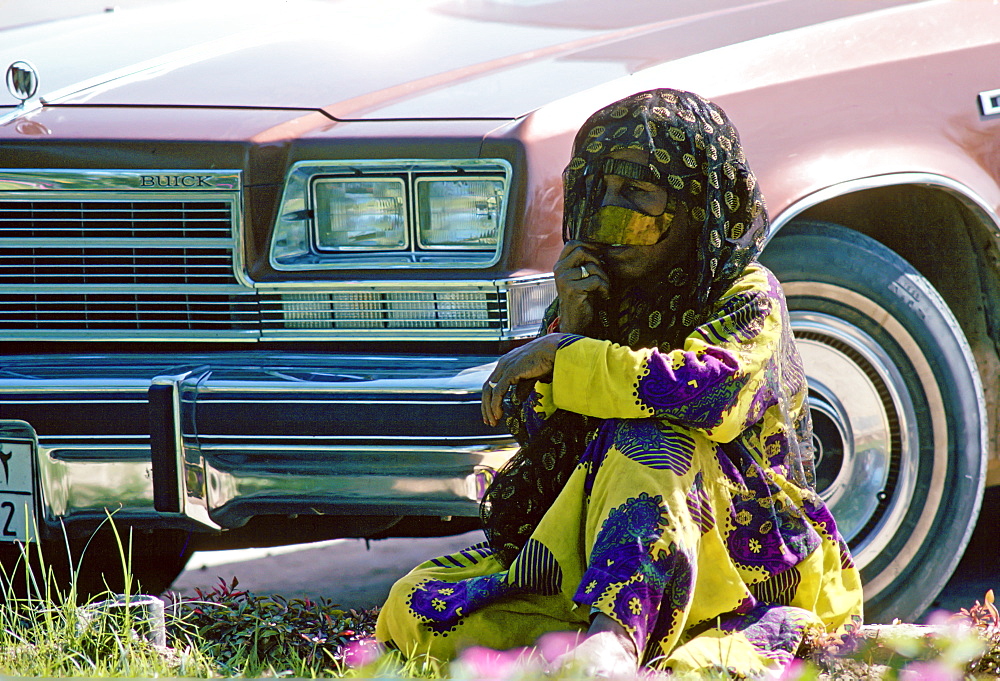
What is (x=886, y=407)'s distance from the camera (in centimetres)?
289

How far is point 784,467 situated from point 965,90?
4.28 ft

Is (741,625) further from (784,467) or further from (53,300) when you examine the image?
(53,300)

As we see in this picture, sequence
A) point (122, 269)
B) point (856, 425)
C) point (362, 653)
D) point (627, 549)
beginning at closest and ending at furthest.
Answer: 1. point (627, 549)
2. point (362, 653)
3. point (122, 269)
4. point (856, 425)

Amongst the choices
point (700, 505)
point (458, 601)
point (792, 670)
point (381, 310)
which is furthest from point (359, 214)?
point (792, 670)

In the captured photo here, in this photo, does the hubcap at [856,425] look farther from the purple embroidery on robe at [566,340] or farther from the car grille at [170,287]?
the purple embroidery on robe at [566,340]

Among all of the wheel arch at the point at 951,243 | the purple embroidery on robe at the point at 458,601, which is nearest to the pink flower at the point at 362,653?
the purple embroidery on robe at the point at 458,601

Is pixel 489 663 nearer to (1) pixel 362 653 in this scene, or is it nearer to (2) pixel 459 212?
(1) pixel 362 653

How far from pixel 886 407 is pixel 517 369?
1.24 metres

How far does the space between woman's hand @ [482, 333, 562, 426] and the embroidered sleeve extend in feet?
0.10

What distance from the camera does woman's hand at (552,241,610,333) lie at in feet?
7.22

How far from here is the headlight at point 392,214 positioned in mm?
2488

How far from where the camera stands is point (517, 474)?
7.57 feet

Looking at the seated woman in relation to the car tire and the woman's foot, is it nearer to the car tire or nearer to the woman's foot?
the woman's foot

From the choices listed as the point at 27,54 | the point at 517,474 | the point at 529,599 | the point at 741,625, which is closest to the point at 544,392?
the point at 517,474
